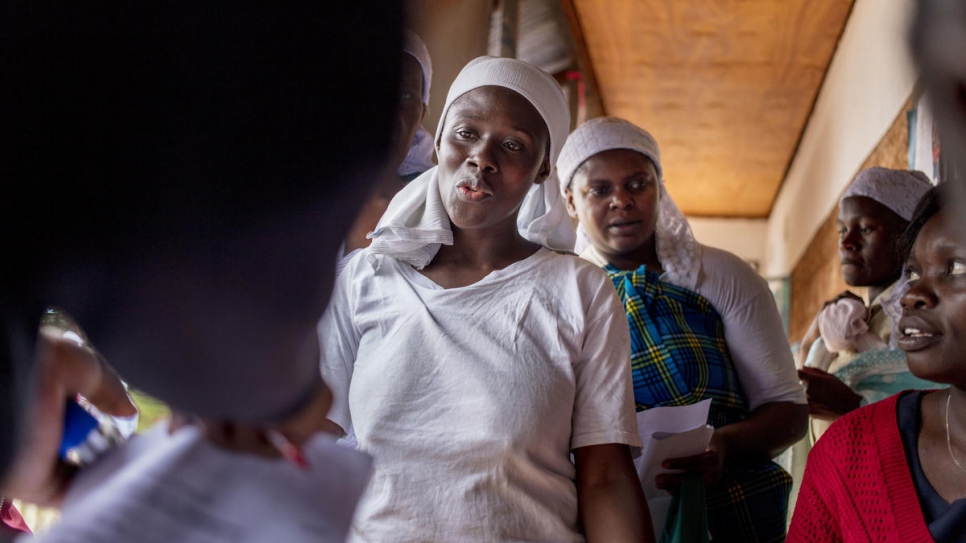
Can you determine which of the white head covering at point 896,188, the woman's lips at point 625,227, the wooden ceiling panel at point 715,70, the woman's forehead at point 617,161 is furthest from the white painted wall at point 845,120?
the woman's lips at point 625,227

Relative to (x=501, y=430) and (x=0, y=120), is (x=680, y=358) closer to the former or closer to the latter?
(x=501, y=430)

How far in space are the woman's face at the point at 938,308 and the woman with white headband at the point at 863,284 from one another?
1.02m

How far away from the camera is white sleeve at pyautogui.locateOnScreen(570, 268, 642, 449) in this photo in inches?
55.2

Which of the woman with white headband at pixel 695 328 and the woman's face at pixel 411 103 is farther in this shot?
the woman with white headband at pixel 695 328

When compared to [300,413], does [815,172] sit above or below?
above

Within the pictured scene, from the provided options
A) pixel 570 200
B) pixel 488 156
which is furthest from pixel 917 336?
pixel 570 200

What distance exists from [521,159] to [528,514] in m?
0.63

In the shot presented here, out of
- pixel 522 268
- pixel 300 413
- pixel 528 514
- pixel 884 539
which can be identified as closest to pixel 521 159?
pixel 522 268

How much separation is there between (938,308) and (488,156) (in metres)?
0.82

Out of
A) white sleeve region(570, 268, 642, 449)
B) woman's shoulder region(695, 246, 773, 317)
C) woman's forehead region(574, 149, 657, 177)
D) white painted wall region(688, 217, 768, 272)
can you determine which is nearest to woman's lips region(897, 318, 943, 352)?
white sleeve region(570, 268, 642, 449)

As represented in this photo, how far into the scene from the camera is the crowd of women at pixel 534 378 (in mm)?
1326

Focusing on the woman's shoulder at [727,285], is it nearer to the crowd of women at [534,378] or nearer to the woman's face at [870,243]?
the crowd of women at [534,378]

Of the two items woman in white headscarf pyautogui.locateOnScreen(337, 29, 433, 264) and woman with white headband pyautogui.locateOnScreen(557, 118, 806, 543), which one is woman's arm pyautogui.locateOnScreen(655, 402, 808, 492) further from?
woman in white headscarf pyautogui.locateOnScreen(337, 29, 433, 264)

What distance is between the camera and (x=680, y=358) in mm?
1983
